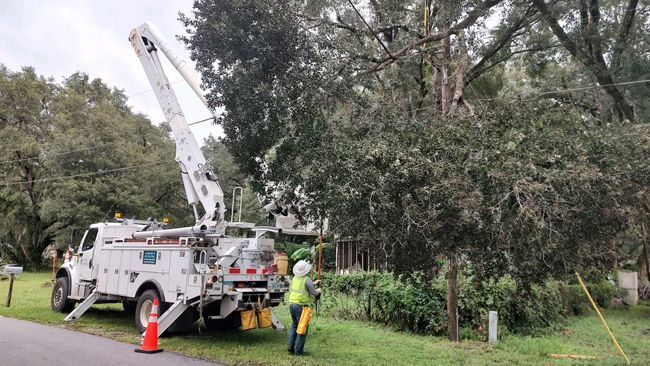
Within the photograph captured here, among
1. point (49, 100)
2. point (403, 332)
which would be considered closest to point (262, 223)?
point (49, 100)

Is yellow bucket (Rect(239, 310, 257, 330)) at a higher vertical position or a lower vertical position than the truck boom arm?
lower

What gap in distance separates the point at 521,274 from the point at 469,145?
1941mm

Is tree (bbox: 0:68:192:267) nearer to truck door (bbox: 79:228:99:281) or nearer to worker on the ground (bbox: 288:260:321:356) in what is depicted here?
truck door (bbox: 79:228:99:281)

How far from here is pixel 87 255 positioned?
12.8 m

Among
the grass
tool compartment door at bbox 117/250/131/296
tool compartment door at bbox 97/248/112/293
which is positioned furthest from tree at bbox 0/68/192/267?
tool compartment door at bbox 117/250/131/296

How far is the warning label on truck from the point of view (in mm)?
10458

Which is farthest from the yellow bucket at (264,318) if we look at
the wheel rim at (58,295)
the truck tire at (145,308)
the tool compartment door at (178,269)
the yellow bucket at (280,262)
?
the wheel rim at (58,295)

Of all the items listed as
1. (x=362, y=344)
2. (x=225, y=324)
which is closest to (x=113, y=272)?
(x=225, y=324)

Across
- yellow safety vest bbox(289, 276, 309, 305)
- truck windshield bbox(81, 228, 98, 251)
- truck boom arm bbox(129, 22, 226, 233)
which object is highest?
truck boom arm bbox(129, 22, 226, 233)

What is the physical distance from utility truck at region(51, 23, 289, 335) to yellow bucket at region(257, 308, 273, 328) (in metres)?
0.15

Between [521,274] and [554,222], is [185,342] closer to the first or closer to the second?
[521,274]

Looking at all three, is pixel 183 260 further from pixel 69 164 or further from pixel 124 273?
pixel 69 164

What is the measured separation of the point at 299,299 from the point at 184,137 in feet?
15.4

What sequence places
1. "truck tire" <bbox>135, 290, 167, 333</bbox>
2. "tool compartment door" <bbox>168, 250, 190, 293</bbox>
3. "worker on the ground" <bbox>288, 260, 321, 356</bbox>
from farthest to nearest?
"truck tire" <bbox>135, 290, 167, 333</bbox> → "tool compartment door" <bbox>168, 250, 190, 293</bbox> → "worker on the ground" <bbox>288, 260, 321, 356</bbox>
